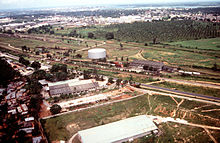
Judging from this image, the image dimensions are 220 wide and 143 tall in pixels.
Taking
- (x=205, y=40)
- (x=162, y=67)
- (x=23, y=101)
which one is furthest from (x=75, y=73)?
(x=205, y=40)

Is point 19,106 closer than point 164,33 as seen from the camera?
Yes

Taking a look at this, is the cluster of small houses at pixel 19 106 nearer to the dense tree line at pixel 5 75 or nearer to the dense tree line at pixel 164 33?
the dense tree line at pixel 5 75

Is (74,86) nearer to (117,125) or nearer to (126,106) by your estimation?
(126,106)

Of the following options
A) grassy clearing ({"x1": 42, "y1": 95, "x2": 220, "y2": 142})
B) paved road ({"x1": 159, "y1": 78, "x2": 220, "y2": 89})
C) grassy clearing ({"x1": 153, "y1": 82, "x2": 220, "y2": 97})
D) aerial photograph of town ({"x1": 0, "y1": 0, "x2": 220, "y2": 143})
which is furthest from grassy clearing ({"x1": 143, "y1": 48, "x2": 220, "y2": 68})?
grassy clearing ({"x1": 42, "y1": 95, "x2": 220, "y2": 142})

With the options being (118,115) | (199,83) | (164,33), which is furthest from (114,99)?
(164,33)

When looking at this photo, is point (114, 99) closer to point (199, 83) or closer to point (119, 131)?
point (119, 131)

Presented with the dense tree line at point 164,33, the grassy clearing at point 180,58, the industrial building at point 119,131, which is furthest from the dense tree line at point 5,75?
the dense tree line at point 164,33

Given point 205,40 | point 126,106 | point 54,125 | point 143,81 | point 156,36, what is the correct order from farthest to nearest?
point 156,36, point 205,40, point 143,81, point 126,106, point 54,125
